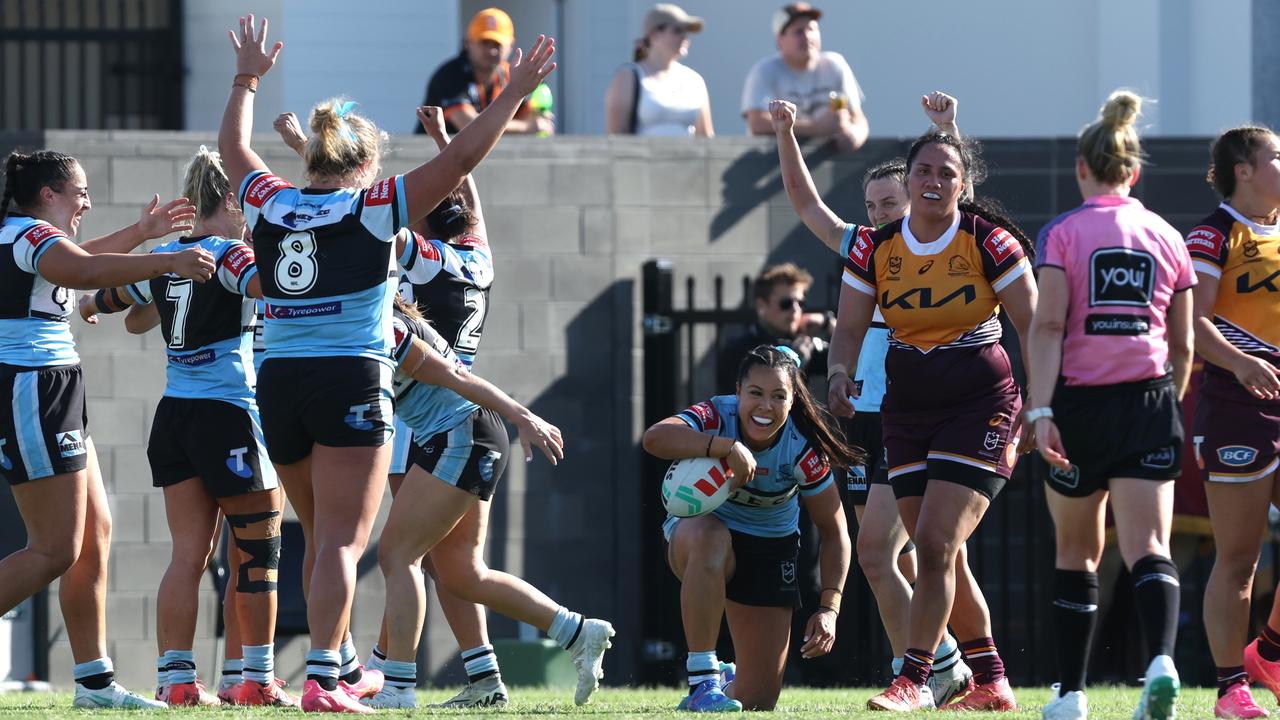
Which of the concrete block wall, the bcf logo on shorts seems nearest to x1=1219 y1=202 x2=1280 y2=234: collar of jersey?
the bcf logo on shorts

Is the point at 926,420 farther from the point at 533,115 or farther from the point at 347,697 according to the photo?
the point at 533,115

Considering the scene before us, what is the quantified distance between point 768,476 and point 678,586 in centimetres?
402

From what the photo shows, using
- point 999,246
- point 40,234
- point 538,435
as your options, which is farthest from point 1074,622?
point 40,234

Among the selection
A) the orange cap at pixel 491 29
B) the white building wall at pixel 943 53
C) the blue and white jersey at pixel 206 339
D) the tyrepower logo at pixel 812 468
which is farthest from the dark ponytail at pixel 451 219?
the white building wall at pixel 943 53

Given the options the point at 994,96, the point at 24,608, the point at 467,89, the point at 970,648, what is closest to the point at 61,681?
the point at 24,608

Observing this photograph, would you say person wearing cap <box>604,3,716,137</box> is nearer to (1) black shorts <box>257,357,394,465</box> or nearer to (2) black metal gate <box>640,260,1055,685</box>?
(2) black metal gate <box>640,260,1055,685</box>

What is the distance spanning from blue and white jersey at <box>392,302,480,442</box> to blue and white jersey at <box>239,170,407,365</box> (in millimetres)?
544

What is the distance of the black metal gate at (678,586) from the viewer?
10734 mm

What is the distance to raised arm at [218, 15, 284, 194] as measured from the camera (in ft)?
20.5

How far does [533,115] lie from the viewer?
11.6 meters

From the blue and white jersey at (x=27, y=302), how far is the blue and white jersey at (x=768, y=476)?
7.33 feet

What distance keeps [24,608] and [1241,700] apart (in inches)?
266

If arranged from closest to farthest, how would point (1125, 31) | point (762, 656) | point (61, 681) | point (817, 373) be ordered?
point (762, 656) < point (817, 373) < point (61, 681) < point (1125, 31)

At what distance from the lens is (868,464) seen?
8.16m
